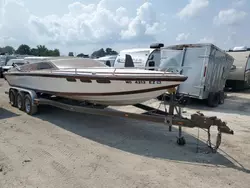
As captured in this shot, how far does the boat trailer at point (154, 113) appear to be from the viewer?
13.8 ft

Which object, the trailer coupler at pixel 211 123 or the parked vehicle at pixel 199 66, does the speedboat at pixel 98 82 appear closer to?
the trailer coupler at pixel 211 123

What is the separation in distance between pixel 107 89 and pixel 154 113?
1205mm

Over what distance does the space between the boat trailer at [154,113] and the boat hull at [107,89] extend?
288mm

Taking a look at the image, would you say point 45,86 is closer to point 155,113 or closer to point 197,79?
point 155,113

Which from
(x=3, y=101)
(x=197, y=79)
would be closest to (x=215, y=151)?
(x=197, y=79)

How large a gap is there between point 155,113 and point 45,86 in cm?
355

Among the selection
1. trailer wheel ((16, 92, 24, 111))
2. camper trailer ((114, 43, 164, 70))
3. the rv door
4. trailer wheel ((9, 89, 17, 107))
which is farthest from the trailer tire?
trailer wheel ((9, 89, 17, 107))

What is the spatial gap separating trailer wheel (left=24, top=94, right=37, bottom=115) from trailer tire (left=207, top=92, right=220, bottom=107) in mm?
6247

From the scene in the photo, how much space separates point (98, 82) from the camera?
5.25m

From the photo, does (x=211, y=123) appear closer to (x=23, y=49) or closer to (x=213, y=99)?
(x=213, y=99)

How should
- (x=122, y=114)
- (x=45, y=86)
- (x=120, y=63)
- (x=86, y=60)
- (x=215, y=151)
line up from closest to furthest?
(x=215, y=151), (x=122, y=114), (x=45, y=86), (x=86, y=60), (x=120, y=63)

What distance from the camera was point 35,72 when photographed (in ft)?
23.2

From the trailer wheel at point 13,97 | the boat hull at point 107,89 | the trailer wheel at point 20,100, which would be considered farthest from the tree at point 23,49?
the boat hull at point 107,89

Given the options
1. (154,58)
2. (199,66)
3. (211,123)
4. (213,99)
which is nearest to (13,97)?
(154,58)
